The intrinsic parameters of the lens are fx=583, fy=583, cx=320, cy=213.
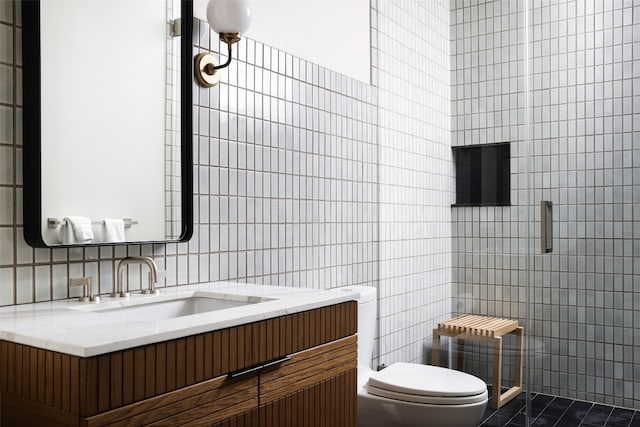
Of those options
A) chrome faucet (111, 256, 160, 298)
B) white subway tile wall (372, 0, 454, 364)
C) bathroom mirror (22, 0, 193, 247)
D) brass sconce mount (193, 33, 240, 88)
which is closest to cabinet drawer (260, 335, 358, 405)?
chrome faucet (111, 256, 160, 298)

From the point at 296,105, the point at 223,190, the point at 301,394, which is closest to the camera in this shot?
the point at 301,394

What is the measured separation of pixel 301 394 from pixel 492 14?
1.90 metres

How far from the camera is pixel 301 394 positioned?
153 centimetres

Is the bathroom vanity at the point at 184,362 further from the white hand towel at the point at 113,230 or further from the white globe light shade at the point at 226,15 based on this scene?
the white globe light shade at the point at 226,15

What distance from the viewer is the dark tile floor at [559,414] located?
92.0 inches

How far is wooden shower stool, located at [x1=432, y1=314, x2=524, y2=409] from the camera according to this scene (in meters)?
2.51

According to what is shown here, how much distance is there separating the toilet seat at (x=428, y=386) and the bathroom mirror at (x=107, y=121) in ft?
3.25

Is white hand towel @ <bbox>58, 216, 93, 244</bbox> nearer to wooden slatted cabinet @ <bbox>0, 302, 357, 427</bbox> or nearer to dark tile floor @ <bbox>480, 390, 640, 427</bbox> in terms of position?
wooden slatted cabinet @ <bbox>0, 302, 357, 427</bbox>

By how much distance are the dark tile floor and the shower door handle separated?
0.63 metres

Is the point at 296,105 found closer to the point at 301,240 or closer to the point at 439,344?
the point at 301,240

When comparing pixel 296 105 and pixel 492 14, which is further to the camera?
pixel 492 14

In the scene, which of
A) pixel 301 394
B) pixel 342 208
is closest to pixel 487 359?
pixel 342 208

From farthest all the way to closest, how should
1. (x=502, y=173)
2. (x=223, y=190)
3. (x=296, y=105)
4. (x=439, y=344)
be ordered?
(x=439, y=344)
(x=502, y=173)
(x=296, y=105)
(x=223, y=190)

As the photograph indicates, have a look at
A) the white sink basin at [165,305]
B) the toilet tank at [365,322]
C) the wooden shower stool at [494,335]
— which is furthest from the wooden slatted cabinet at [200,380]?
the wooden shower stool at [494,335]
